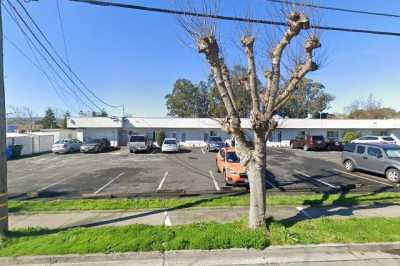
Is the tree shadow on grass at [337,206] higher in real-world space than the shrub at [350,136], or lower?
lower

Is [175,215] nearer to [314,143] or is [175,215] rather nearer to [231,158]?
[231,158]

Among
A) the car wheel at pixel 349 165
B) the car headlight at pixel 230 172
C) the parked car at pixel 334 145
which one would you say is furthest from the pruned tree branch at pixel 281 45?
the parked car at pixel 334 145

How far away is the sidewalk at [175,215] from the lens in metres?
7.54

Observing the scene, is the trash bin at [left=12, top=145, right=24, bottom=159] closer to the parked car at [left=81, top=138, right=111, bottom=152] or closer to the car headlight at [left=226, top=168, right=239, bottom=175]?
the parked car at [left=81, top=138, right=111, bottom=152]

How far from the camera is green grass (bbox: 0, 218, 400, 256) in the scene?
5.79 metres

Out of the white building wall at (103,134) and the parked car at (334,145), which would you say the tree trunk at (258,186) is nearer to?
the parked car at (334,145)

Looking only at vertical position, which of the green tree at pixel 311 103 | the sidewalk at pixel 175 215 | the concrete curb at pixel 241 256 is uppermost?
the green tree at pixel 311 103

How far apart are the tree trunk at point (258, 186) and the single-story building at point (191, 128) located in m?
27.7

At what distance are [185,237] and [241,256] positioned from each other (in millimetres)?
1240

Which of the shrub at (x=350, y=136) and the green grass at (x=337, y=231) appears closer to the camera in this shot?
the green grass at (x=337, y=231)

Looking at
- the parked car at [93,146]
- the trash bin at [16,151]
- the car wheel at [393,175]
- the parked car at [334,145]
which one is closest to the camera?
the car wheel at [393,175]

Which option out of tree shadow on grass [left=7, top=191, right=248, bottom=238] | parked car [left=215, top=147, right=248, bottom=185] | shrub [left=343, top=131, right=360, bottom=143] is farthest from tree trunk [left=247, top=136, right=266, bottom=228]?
shrub [left=343, top=131, right=360, bottom=143]

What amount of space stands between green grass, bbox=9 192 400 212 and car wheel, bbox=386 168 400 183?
3.68 m

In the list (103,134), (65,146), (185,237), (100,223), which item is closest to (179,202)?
A: (100,223)
